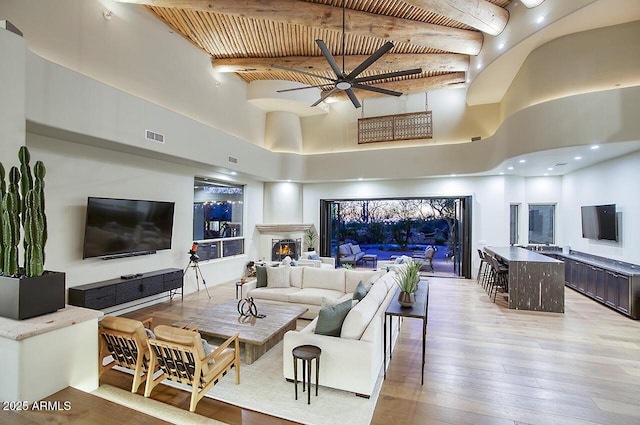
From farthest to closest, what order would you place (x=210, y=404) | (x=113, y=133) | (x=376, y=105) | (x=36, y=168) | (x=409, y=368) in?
(x=376, y=105), (x=113, y=133), (x=409, y=368), (x=210, y=404), (x=36, y=168)

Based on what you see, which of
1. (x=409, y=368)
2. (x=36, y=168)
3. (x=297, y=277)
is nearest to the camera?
(x=36, y=168)

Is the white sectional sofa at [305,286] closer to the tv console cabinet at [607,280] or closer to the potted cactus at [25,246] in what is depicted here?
the potted cactus at [25,246]

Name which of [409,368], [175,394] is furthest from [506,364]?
[175,394]

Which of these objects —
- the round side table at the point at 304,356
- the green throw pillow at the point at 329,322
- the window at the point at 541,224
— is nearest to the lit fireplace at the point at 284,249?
the green throw pillow at the point at 329,322

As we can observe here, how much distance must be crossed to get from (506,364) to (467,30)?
6.28 meters

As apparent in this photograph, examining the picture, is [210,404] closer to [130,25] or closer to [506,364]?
[506,364]

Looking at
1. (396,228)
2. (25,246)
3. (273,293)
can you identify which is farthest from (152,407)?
(396,228)

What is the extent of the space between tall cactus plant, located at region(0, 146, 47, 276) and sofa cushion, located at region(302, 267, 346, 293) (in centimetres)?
445

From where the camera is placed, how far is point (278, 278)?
6109 millimetres

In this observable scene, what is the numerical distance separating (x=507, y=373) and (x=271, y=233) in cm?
765

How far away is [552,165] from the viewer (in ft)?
23.9

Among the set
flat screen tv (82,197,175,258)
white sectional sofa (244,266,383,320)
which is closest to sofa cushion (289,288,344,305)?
white sectional sofa (244,266,383,320)

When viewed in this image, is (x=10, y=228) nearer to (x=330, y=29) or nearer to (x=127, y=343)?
(x=127, y=343)

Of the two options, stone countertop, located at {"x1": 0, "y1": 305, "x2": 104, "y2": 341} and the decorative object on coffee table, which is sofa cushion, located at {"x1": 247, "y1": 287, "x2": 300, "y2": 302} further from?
stone countertop, located at {"x1": 0, "y1": 305, "x2": 104, "y2": 341}
